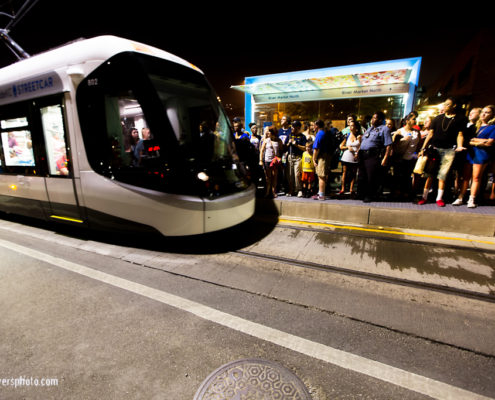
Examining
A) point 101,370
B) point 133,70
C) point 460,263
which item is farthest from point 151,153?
point 460,263

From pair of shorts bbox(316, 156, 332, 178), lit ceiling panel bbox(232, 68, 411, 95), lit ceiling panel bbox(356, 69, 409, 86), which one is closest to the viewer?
pair of shorts bbox(316, 156, 332, 178)

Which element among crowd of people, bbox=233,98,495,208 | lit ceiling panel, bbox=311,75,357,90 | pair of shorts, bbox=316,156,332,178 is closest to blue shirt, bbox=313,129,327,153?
crowd of people, bbox=233,98,495,208

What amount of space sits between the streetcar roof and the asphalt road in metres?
2.95

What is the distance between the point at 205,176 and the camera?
3.80 metres

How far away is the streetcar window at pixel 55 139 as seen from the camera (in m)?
4.25

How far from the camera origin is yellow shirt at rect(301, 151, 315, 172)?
640 centimetres

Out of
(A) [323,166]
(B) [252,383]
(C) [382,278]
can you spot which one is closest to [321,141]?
(A) [323,166]

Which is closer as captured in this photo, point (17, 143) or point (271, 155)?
point (17, 143)

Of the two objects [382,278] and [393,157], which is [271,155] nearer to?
[393,157]

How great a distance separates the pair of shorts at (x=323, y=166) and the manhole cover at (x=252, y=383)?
4.80 meters

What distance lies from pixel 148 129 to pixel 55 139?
6.88ft

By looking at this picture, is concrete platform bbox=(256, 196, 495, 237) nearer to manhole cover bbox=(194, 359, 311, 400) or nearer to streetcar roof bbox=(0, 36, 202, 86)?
streetcar roof bbox=(0, 36, 202, 86)

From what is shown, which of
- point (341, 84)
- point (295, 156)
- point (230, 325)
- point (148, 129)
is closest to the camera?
point (230, 325)

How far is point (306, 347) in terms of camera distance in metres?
2.16
